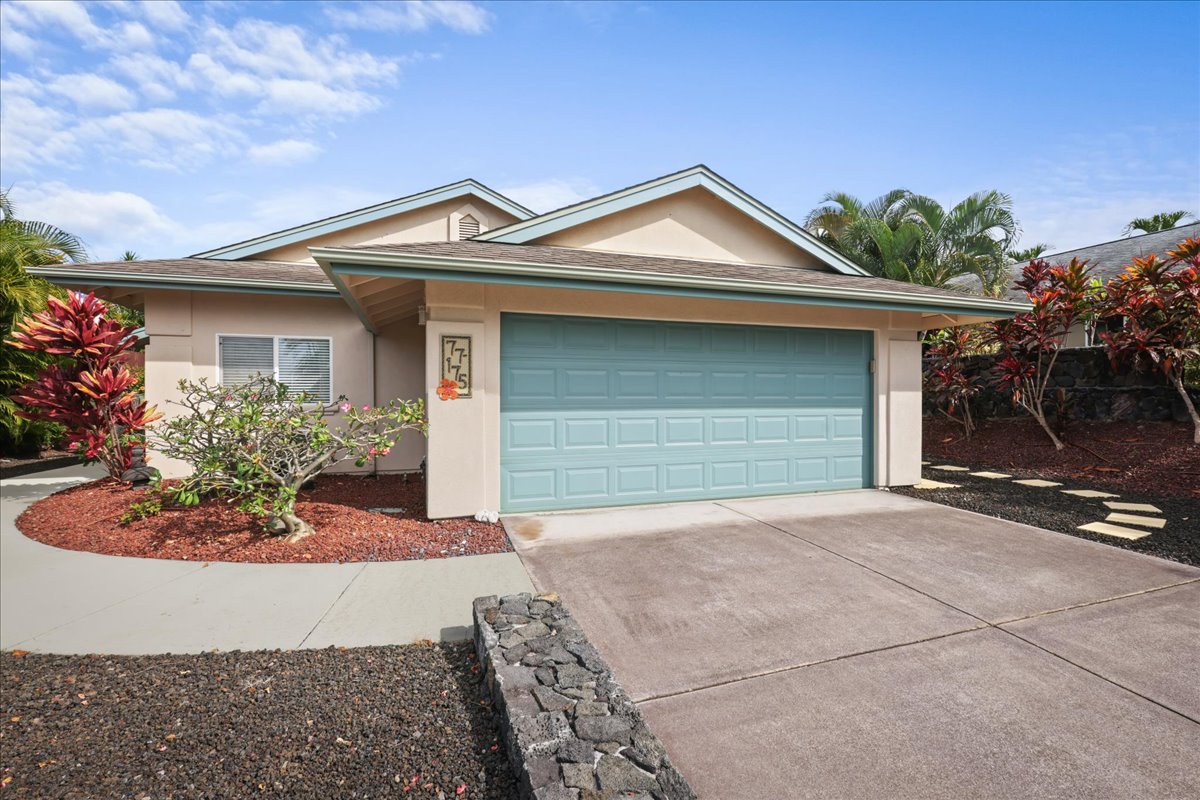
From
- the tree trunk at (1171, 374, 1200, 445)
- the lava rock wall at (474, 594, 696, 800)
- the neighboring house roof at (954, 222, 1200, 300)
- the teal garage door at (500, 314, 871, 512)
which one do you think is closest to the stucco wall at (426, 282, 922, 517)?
the teal garage door at (500, 314, 871, 512)

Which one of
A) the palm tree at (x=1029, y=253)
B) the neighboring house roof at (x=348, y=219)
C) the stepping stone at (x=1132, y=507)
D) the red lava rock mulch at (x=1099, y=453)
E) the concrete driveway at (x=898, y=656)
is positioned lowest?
the concrete driveway at (x=898, y=656)

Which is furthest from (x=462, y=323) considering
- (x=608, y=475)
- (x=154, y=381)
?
(x=154, y=381)

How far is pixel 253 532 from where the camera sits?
5.42 metres

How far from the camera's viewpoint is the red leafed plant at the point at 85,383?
22.5 feet

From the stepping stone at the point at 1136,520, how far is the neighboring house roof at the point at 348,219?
1083cm

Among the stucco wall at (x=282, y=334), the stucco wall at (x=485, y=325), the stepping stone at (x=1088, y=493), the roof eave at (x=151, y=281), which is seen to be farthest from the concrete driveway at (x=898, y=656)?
the roof eave at (x=151, y=281)

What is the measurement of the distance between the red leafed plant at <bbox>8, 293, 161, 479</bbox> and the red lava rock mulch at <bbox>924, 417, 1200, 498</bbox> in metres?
13.5

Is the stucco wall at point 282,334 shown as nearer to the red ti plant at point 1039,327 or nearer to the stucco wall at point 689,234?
the stucco wall at point 689,234

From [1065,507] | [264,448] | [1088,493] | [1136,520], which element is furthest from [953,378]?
[264,448]

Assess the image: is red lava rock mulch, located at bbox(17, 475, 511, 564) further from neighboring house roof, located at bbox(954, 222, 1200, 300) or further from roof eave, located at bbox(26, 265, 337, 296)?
neighboring house roof, located at bbox(954, 222, 1200, 300)

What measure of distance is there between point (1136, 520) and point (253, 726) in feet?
27.6

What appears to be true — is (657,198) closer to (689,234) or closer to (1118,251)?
(689,234)

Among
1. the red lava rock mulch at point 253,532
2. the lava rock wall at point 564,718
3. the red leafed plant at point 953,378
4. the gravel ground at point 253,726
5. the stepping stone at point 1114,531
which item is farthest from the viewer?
the red leafed plant at point 953,378

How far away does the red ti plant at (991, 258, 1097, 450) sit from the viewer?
9.16 metres
